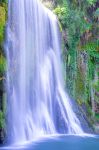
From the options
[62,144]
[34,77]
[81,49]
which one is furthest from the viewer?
[81,49]

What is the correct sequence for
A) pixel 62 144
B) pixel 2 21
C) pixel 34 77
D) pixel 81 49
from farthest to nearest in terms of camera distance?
pixel 81 49 → pixel 34 77 → pixel 2 21 → pixel 62 144

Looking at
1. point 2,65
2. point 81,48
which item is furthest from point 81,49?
point 2,65

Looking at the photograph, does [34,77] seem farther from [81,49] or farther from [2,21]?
[81,49]

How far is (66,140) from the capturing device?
16453mm

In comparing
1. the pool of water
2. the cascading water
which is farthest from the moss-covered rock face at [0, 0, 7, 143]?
the pool of water

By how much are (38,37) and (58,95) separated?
96.7 inches

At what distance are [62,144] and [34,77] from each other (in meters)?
3.91

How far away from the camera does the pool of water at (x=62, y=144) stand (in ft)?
49.1

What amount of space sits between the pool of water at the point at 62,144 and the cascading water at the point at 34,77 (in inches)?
30.0

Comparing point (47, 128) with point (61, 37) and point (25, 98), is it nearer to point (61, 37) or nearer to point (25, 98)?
point (25, 98)

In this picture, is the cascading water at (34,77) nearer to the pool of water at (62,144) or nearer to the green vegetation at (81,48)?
the pool of water at (62,144)

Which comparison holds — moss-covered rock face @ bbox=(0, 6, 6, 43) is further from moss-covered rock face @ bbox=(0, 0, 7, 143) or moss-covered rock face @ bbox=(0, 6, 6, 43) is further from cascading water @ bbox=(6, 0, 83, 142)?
cascading water @ bbox=(6, 0, 83, 142)

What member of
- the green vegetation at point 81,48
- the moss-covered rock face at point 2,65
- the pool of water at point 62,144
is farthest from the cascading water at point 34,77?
the green vegetation at point 81,48

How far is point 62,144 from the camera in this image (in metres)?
15.7
